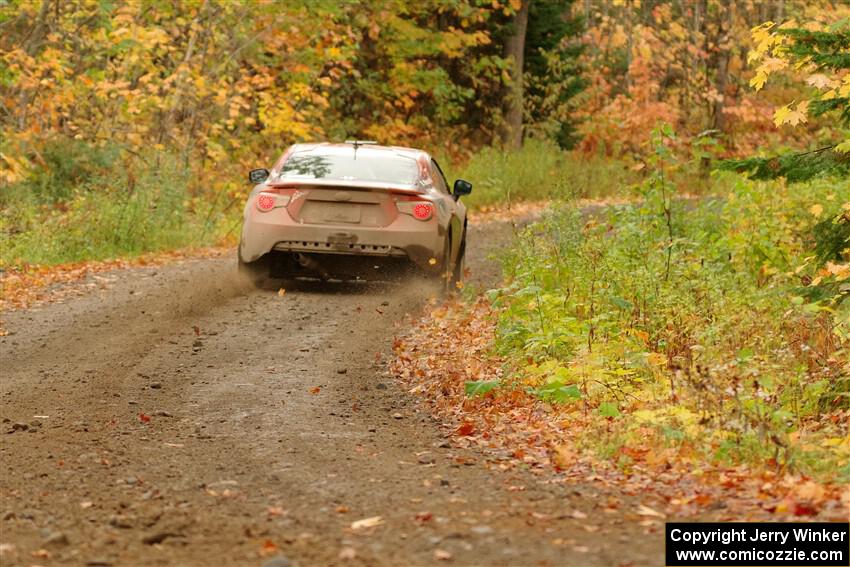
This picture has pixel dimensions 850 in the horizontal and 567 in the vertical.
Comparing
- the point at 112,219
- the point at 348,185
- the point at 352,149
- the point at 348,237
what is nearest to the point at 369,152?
the point at 352,149

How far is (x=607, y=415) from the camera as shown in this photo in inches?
320

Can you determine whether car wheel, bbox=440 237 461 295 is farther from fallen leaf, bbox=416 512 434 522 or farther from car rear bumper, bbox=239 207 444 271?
fallen leaf, bbox=416 512 434 522

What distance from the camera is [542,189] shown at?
100ft

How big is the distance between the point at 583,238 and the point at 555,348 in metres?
3.67

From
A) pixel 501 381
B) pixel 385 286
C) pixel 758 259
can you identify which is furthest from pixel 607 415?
pixel 385 286

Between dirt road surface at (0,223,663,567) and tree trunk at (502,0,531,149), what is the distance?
69.8 feet

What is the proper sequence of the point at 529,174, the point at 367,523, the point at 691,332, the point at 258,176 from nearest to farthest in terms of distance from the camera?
1. the point at 367,523
2. the point at 691,332
3. the point at 258,176
4. the point at 529,174

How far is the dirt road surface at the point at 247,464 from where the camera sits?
5395 millimetres

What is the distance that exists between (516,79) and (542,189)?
405cm

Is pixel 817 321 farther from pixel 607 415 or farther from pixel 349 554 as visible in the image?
pixel 349 554

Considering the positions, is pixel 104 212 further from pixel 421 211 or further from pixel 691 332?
pixel 691 332

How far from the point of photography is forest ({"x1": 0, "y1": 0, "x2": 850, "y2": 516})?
321 inches

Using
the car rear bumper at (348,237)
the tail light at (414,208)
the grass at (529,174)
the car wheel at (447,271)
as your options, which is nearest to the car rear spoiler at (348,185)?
the tail light at (414,208)

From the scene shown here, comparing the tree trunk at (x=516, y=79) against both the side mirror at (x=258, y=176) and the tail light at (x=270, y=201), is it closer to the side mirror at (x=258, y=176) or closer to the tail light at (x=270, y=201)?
the side mirror at (x=258, y=176)
